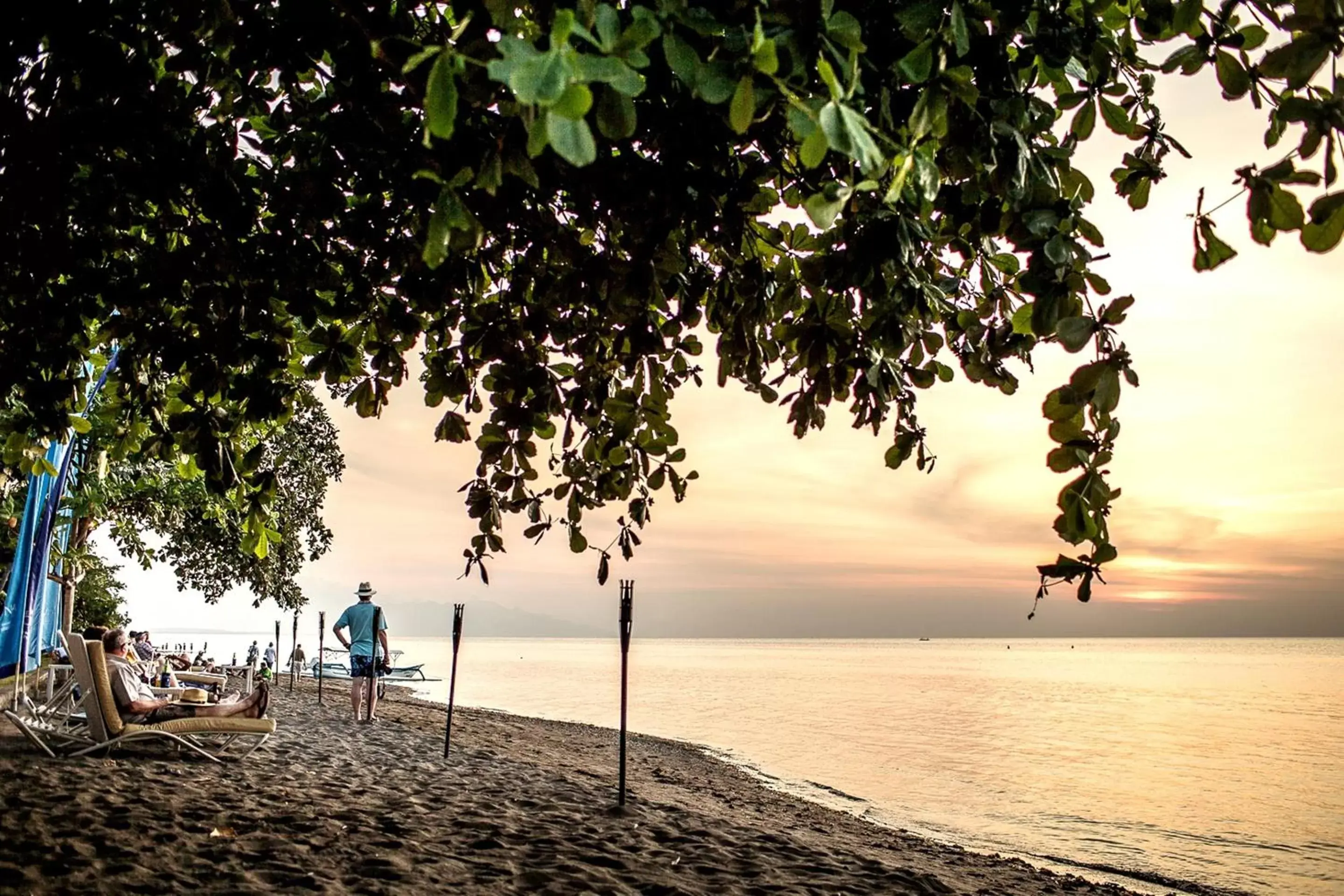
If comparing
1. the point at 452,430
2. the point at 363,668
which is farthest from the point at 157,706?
the point at 452,430

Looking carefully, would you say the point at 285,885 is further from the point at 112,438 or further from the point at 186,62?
the point at 186,62

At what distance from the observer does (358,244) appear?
12.6ft

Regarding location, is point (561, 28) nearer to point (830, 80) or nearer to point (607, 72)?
point (607, 72)

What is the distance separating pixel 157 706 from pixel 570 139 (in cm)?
845

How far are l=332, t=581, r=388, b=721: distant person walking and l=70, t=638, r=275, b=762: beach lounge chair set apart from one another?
412 centimetres

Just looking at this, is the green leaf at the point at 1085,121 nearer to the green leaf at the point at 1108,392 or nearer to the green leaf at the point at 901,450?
the green leaf at the point at 1108,392

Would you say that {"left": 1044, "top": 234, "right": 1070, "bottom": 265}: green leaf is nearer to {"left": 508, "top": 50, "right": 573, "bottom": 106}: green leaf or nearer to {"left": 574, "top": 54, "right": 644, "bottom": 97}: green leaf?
{"left": 574, "top": 54, "right": 644, "bottom": 97}: green leaf

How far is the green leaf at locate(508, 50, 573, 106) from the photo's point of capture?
43.3 inches

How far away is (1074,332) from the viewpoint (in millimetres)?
1934

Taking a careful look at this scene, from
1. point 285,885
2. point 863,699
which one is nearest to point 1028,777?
point 285,885

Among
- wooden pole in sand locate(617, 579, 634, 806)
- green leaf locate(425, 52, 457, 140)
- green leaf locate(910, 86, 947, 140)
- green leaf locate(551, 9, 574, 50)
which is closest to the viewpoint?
green leaf locate(551, 9, 574, 50)

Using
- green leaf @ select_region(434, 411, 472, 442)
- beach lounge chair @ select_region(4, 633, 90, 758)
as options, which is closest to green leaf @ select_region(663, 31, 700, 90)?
green leaf @ select_region(434, 411, 472, 442)

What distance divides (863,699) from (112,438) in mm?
37359

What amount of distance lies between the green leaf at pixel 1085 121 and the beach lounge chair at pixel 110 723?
7.52m
